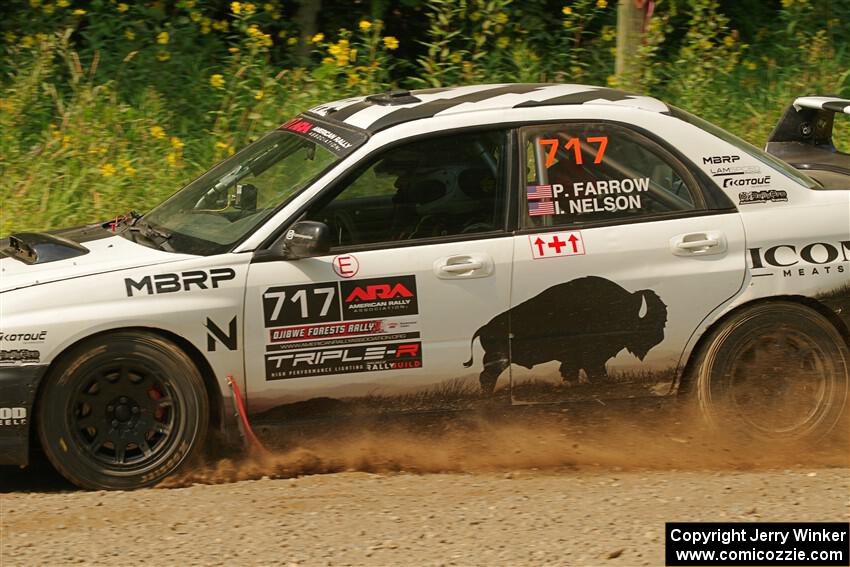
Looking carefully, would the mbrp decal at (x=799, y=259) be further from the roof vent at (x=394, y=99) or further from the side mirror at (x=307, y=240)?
the side mirror at (x=307, y=240)

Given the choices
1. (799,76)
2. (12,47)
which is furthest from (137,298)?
(799,76)

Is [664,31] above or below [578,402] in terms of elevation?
above

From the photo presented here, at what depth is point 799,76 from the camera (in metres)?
10.2

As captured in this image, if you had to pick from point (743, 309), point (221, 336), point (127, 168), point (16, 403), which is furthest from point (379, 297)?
point (127, 168)

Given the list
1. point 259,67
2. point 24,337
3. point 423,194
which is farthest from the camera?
point 259,67

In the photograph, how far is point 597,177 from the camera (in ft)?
17.7

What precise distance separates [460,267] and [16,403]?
1881 millimetres

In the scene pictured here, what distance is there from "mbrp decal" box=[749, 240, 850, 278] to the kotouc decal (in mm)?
2288

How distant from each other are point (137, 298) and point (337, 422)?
1.00 metres

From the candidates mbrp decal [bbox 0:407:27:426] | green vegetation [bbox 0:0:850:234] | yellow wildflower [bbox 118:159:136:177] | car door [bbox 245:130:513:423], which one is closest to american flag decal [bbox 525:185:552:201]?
car door [bbox 245:130:513:423]

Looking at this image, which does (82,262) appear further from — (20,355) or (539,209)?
(539,209)

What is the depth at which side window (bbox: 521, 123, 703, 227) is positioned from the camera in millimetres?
5344

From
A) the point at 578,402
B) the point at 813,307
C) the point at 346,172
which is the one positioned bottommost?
the point at 578,402

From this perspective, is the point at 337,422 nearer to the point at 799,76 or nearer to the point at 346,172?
the point at 346,172
